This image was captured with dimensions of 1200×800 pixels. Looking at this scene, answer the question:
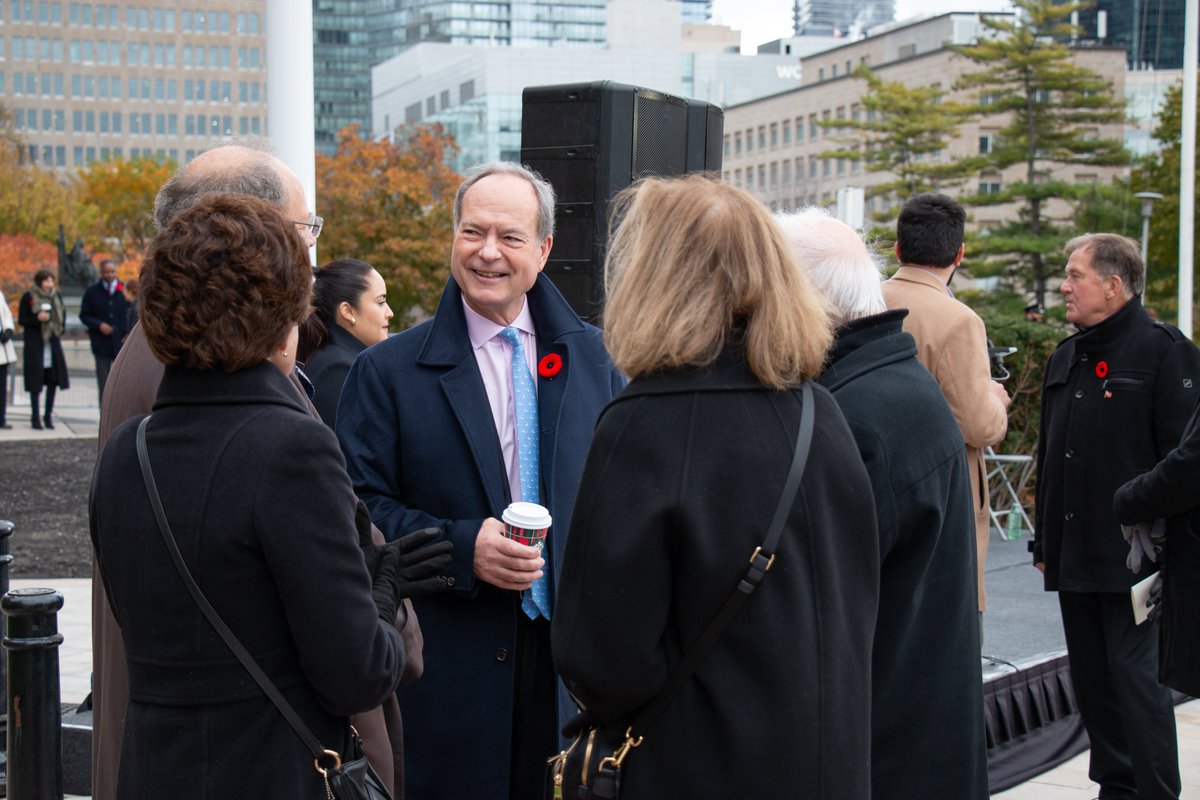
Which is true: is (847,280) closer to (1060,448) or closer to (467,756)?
(467,756)

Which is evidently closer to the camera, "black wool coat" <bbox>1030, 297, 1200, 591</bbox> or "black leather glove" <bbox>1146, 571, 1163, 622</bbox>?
"black leather glove" <bbox>1146, 571, 1163, 622</bbox>

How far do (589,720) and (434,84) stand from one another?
444 feet

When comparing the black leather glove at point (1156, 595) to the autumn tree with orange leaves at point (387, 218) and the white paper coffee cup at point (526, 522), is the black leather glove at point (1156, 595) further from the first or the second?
the autumn tree with orange leaves at point (387, 218)

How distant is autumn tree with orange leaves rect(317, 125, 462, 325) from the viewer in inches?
1843

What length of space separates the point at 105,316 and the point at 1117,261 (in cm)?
1571

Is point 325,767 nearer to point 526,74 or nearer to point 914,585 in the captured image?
point 914,585

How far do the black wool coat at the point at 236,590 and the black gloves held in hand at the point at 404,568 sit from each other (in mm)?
161

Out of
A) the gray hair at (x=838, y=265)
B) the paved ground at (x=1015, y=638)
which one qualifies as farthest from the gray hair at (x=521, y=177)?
the paved ground at (x=1015, y=638)

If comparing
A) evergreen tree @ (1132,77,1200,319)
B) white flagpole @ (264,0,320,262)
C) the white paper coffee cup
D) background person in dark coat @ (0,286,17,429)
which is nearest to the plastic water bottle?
white flagpole @ (264,0,320,262)

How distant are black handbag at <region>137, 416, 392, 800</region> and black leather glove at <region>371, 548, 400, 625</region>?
0.80 ft

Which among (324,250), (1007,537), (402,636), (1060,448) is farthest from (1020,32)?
(402,636)

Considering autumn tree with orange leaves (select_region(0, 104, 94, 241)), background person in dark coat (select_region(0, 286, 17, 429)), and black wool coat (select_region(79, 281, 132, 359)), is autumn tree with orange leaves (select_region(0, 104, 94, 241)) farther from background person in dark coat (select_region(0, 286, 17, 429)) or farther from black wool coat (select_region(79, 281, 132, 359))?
black wool coat (select_region(79, 281, 132, 359))

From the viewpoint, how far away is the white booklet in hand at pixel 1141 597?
5.03 m

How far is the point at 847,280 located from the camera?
10.7 ft
